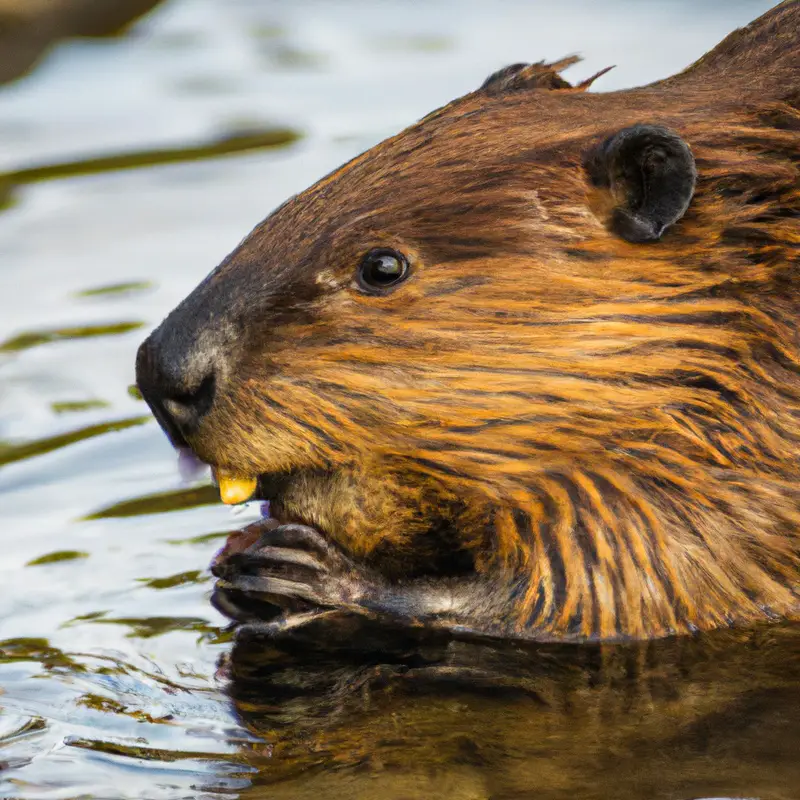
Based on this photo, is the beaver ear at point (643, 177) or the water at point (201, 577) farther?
the beaver ear at point (643, 177)

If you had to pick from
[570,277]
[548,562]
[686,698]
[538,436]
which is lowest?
[686,698]

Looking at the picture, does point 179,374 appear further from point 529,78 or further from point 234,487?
point 529,78

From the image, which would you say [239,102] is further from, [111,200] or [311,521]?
[311,521]

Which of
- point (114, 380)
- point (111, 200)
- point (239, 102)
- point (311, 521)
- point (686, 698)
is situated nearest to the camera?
point (686, 698)

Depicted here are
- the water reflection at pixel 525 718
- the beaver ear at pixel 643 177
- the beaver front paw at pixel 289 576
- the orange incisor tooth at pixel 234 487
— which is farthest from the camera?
the beaver front paw at pixel 289 576

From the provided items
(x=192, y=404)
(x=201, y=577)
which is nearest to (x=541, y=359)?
(x=192, y=404)

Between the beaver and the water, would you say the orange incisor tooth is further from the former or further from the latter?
the water

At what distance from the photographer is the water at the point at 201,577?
3.02 meters

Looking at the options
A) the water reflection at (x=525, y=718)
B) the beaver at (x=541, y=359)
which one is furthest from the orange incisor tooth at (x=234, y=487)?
the water reflection at (x=525, y=718)

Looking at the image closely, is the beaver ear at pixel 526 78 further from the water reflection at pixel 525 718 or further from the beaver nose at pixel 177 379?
the water reflection at pixel 525 718

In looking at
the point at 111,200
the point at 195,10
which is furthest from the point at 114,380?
the point at 195,10

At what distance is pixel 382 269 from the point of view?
328 centimetres

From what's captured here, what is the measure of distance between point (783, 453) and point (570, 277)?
1.69 ft

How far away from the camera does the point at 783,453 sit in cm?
340
